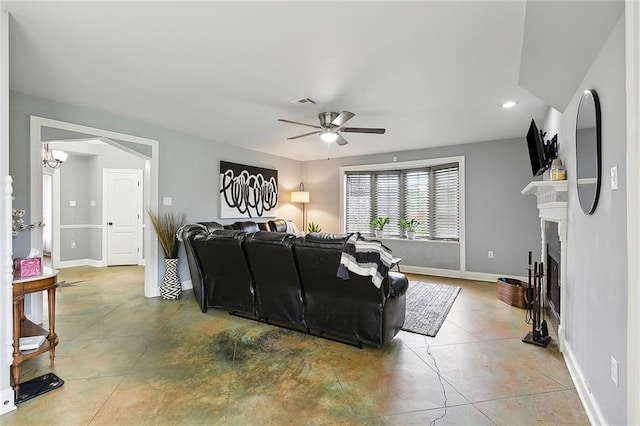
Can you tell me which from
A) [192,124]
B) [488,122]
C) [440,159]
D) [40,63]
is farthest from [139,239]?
[488,122]

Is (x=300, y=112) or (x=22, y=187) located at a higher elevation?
(x=300, y=112)

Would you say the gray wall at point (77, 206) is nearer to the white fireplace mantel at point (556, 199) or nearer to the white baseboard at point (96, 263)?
the white baseboard at point (96, 263)

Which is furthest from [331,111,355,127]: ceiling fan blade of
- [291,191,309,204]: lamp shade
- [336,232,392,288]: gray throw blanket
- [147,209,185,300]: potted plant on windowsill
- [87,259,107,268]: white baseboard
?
[87,259,107,268]: white baseboard

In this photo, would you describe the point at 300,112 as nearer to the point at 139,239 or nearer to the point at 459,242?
the point at 459,242

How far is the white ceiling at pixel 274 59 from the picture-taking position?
1.89 metres

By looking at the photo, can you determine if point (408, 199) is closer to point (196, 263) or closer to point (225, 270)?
point (225, 270)

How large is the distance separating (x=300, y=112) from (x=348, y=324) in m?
2.49

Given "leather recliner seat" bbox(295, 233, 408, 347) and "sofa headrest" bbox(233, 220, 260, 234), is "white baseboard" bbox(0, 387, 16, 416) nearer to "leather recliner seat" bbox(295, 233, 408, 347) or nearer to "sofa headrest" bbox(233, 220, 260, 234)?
"leather recliner seat" bbox(295, 233, 408, 347)

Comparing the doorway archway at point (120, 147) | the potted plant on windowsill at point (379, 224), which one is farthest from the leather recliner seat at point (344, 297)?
the potted plant on windowsill at point (379, 224)

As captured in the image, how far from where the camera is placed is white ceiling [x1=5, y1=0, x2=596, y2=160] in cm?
189

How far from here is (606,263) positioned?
168 cm

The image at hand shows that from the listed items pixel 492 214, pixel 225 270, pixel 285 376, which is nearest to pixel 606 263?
pixel 285 376

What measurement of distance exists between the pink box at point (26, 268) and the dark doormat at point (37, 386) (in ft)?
2.44

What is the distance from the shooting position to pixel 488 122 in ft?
13.8
